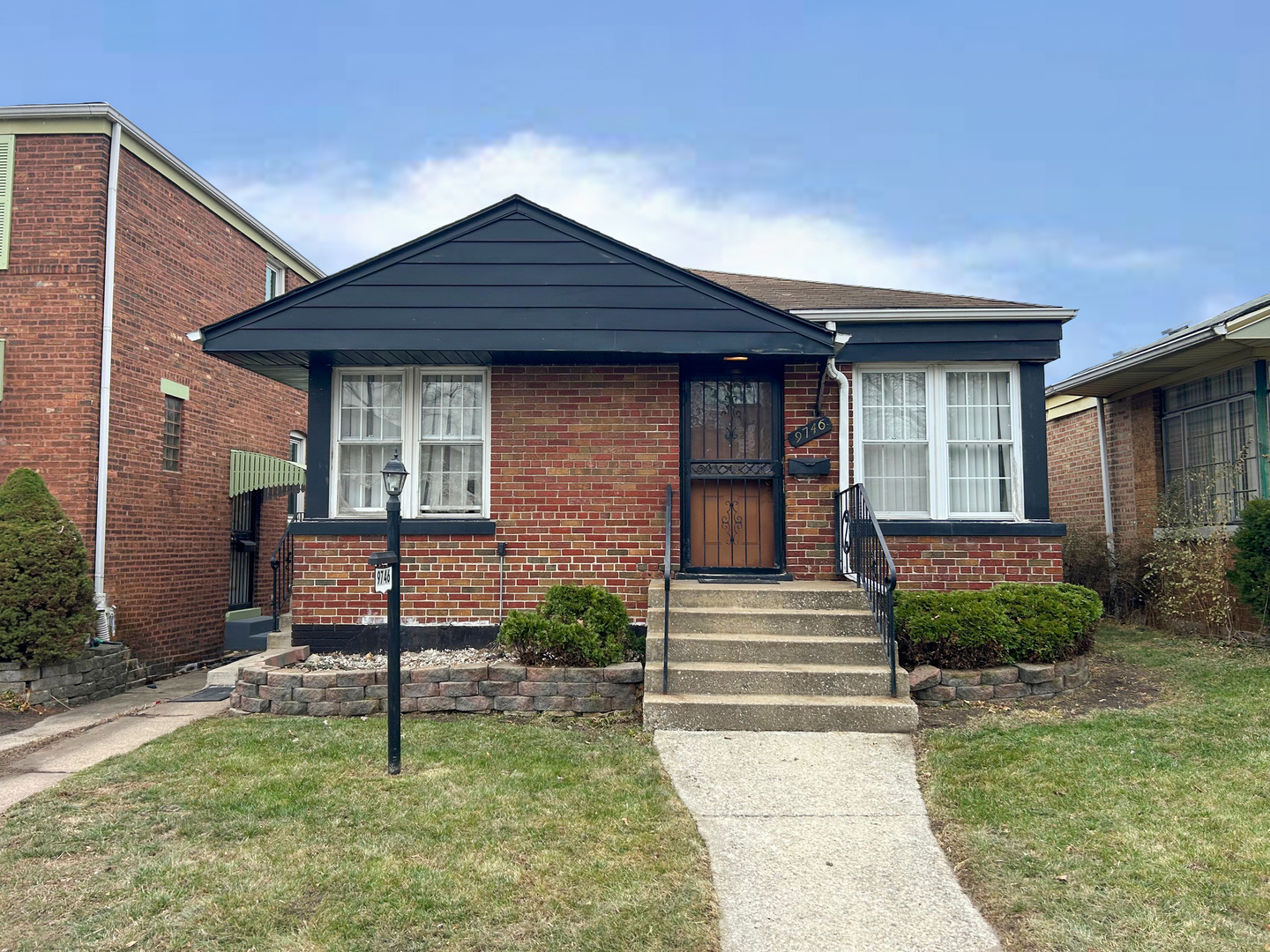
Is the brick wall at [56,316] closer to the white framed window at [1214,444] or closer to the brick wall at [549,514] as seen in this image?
the brick wall at [549,514]

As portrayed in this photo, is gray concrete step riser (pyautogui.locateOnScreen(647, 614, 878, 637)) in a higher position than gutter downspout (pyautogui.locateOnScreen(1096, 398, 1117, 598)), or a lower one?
lower

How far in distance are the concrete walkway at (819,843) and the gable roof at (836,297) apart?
4571mm

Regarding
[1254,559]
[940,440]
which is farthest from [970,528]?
[1254,559]

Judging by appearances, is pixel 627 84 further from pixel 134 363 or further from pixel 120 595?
pixel 120 595

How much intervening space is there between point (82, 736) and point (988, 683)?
739cm

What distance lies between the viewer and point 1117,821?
4.32m

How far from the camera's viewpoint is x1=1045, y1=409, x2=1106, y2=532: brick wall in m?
12.6

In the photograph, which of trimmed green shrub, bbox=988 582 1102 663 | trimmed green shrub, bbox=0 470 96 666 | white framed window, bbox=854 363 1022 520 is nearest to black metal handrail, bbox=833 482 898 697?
white framed window, bbox=854 363 1022 520

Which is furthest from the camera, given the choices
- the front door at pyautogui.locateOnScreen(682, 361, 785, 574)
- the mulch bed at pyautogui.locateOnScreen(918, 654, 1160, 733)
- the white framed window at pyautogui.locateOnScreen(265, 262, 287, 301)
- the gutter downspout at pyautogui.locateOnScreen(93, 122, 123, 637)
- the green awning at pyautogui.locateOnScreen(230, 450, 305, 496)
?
the white framed window at pyautogui.locateOnScreen(265, 262, 287, 301)

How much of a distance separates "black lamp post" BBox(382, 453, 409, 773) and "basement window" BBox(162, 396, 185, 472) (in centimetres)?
739

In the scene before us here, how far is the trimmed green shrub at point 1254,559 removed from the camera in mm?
8703

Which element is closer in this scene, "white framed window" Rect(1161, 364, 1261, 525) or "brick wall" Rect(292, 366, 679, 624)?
"brick wall" Rect(292, 366, 679, 624)

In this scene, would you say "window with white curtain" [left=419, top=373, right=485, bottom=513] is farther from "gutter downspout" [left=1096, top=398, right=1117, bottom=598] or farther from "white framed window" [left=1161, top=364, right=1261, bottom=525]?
"gutter downspout" [left=1096, top=398, right=1117, bottom=598]

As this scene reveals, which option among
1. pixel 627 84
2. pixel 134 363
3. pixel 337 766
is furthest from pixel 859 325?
pixel 627 84
